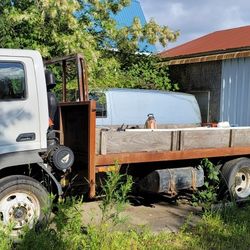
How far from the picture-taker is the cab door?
589cm

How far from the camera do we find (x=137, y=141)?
7027 mm

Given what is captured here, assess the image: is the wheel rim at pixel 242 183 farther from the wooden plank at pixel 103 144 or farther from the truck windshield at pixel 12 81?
the truck windshield at pixel 12 81

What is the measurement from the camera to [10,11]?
10641mm

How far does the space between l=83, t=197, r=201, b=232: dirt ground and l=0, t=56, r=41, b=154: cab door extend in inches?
54.6

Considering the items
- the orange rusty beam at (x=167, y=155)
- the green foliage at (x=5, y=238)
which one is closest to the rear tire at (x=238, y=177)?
the orange rusty beam at (x=167, y=155)

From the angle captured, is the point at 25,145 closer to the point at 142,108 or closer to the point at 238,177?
the point at 238,177


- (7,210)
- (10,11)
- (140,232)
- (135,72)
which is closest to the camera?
(7,210)

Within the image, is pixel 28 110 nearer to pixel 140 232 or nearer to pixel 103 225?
pixel 103 225

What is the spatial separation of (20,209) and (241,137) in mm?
4196

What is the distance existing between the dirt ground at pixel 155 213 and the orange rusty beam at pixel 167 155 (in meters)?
0.74

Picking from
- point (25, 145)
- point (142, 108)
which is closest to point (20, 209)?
point (25, 145)

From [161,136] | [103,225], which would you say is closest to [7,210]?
[103,225]

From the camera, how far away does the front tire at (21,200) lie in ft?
18.7

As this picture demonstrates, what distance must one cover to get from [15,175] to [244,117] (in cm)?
951
